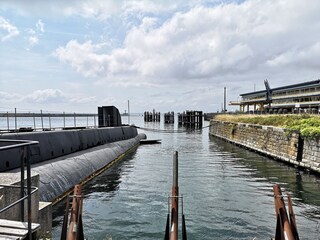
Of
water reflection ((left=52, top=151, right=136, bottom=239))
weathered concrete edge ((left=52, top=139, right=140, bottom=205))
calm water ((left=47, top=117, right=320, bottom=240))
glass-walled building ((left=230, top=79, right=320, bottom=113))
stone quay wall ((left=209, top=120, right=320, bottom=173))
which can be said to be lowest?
calm water ((left=47, top=117, right=320, bottom=240))

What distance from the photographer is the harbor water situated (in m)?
11.1

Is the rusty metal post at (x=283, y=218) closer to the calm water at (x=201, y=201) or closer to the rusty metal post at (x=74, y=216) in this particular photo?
the calm water at (x=201, y=201)

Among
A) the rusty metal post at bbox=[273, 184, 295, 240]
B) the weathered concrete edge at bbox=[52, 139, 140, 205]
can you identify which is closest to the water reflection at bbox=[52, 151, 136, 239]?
the weathered concrete edge at bbox=[52, 139, 140, 205]

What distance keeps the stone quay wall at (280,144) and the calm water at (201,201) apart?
1.06 metres

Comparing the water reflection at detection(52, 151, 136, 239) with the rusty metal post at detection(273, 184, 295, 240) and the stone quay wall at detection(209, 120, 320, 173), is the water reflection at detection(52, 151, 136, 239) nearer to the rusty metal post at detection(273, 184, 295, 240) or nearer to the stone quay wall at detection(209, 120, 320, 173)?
the rusty metal post at detection(273, 184, 295, 240)

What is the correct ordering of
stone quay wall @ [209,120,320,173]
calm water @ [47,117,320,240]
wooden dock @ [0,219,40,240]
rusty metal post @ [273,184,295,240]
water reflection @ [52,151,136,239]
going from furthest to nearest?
stone quay wall @ [209,120,320,173] → water reflection @ [52,151,136,239] → calm water @ [47,117,320,240] → rusty metal post @ [273,184,295,240] → wooden dock @ [0,219,40,240]

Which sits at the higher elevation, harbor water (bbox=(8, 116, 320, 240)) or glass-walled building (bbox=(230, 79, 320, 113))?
glass-walled building (bbox=(230, 79, 320, 113))

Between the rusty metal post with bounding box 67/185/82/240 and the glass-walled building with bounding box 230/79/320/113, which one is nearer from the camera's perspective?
the rusty metal post with bounding box 67/185/82/240

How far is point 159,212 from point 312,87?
6381cm

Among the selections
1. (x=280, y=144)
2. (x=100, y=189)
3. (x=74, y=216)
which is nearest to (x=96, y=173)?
(x=100, y=189)

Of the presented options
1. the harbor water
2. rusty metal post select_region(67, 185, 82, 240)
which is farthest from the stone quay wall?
rusty metal post select_region(67, 185, 82, 240)

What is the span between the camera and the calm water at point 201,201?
1109 centimetres

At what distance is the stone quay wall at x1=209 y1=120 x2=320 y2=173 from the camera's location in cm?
2142

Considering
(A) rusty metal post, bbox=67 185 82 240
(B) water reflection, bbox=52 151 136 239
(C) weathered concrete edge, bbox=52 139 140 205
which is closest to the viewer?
(A) rusty metal post, bbox=67 185 82 240
